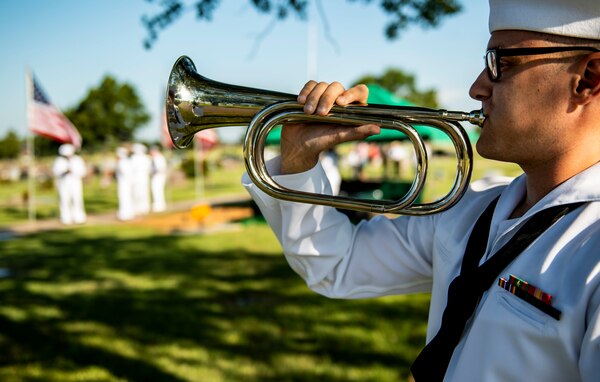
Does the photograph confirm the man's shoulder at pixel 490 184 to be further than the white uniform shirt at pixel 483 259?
Yes

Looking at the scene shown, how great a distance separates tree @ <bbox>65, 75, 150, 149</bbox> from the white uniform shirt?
222 ft

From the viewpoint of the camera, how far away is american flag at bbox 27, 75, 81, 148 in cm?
1288

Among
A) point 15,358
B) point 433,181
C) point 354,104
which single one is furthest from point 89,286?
point 433,181

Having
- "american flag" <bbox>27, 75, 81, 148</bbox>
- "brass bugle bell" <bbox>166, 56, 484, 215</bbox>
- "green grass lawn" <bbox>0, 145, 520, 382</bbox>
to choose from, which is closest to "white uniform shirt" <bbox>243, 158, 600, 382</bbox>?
"brass bugle bell" <bbox>166, 56, 484, 215</bbox>

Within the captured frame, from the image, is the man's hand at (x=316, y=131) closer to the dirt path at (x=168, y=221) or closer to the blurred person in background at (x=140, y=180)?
the dirt path at (x=168, y=221)

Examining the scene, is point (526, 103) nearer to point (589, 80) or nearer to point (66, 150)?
point (589, 80)

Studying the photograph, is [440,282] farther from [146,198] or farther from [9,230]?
[146,198]

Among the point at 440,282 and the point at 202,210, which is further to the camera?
the point at 202,210

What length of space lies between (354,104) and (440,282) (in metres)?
0.61

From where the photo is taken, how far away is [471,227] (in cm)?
171

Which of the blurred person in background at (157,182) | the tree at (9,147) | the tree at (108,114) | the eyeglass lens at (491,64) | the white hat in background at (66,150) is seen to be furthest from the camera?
the tree at (108,114)

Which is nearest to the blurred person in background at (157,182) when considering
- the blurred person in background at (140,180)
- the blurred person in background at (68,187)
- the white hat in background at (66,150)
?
the blurred person in background at (140,180)

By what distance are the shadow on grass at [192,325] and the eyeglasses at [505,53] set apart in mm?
3155

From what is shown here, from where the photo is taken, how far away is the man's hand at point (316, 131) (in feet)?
5.49
